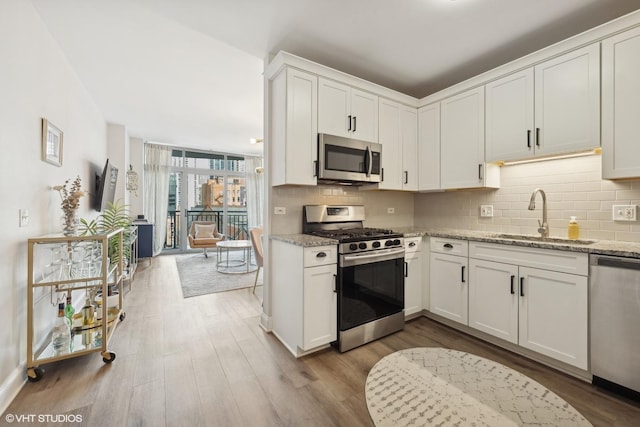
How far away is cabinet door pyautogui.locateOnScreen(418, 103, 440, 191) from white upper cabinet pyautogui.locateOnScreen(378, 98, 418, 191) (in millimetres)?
56

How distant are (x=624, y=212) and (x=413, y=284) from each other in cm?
170

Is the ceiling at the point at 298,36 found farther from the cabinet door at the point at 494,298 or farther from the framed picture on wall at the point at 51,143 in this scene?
the cabinet door at the point at 494,298

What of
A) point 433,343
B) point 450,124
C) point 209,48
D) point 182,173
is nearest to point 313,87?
point 209,48

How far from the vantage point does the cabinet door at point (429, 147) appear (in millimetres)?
3049

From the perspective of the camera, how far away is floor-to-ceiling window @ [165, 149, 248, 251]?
22.4 ft

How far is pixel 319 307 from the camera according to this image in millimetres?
2164

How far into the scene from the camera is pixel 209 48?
265 cm

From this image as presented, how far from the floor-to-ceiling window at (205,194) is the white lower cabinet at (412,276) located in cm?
573

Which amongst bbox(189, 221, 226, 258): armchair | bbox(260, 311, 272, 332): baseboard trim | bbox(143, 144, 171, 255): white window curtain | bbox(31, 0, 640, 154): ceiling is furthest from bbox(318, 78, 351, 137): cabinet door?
bbox(143, 144, 171, 255): white window curtain

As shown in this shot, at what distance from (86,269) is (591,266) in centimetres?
365

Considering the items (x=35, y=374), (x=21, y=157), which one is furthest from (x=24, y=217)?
(x=35, y=374)

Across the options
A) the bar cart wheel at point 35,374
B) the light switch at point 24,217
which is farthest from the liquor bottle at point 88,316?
the light switch at point 24,217

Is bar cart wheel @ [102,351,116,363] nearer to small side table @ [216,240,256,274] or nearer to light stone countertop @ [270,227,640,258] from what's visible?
light stone countertop @ [270,227,640,258]

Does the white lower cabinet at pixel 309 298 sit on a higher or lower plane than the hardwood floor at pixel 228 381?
higher
